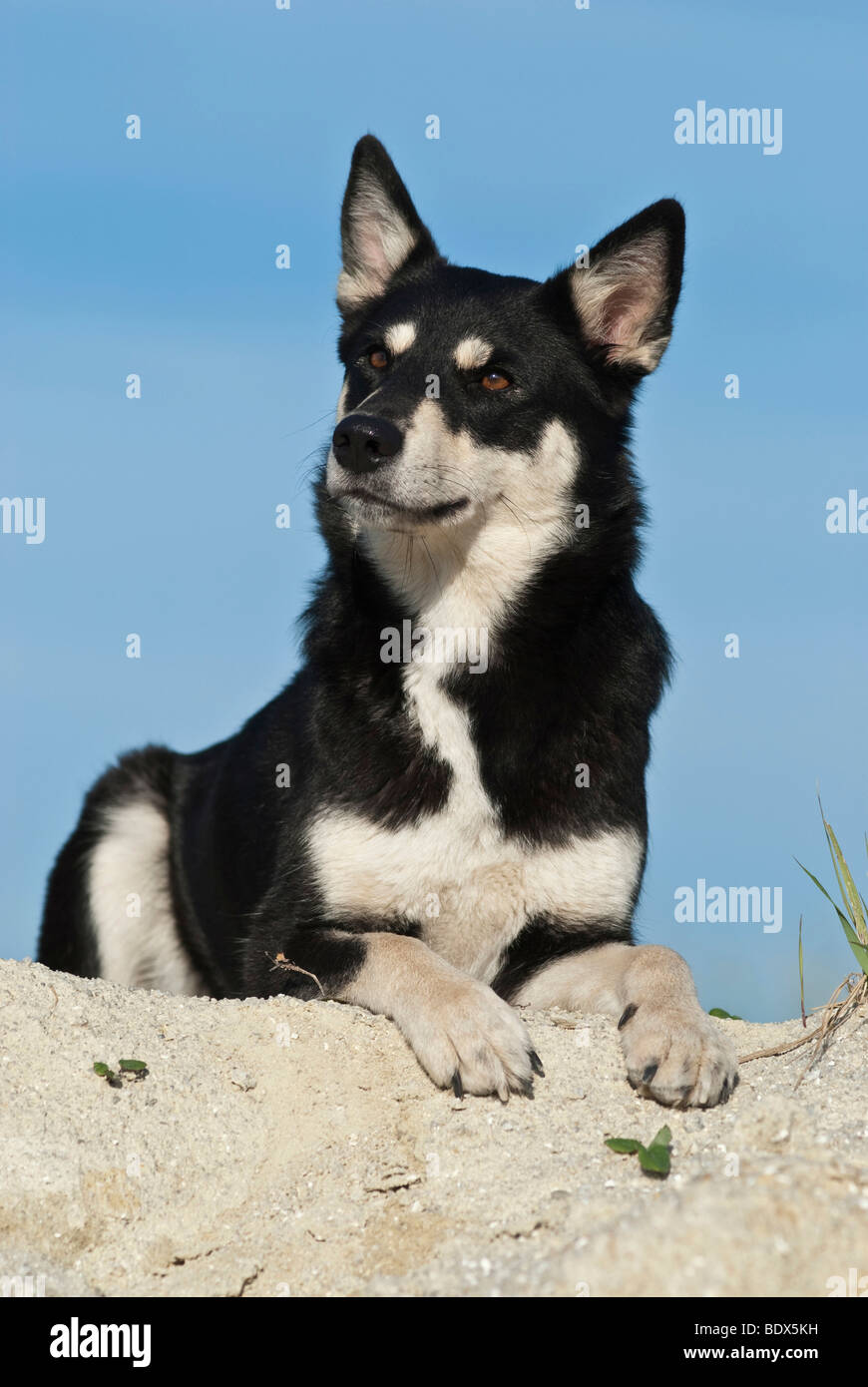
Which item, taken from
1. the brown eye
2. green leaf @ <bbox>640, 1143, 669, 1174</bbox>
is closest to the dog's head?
the brown eye

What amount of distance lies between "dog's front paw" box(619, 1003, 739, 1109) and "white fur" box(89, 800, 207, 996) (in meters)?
3.33

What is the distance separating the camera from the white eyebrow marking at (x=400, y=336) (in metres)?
5.20

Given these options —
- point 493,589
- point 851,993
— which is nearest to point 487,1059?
point 851,993

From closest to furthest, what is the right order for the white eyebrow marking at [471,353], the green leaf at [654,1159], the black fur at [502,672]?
the green leaf at [654,1159], the black fur at [502,672], the white eyebrow marking at [471,353]

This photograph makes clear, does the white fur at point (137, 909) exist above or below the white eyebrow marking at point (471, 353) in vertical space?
below

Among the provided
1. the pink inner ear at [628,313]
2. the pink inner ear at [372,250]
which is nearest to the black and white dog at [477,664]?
the pink inner ear at [628,313]

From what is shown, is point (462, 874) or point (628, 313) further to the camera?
point (628, 313)

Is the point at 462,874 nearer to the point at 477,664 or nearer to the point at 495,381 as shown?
the point at 477,664

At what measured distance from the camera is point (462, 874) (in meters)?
4.82

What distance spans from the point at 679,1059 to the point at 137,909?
152 inches

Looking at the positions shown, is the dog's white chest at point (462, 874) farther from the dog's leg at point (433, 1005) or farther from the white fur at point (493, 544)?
the white fur at point (493, 544)

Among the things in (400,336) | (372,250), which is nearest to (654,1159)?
(400,336)
